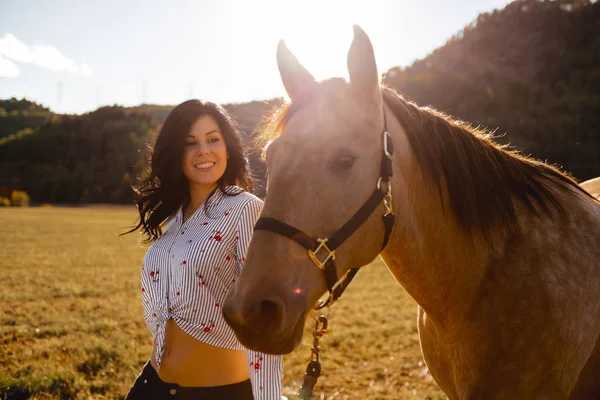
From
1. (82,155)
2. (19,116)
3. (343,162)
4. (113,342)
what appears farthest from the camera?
(19,116)

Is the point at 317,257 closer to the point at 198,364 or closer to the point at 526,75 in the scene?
the point at 198,364

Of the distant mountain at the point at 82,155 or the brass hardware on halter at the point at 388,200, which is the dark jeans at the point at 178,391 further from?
the distant mountain at the point at 82,155

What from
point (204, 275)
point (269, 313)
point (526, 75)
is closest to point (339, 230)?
point (269, 313)

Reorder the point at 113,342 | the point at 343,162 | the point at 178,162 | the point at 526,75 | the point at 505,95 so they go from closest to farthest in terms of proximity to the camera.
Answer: the point at 343,162
the point at 178,162
the point at 113,342
the point at 505,95
the point at 526,75

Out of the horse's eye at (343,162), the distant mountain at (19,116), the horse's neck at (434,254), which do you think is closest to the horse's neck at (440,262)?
the horse's neck at (434,254)

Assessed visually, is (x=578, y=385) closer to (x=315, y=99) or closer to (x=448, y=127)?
(x=448, y=127)

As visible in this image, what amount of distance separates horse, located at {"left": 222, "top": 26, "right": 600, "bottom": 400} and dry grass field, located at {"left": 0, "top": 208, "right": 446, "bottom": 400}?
10.4ft

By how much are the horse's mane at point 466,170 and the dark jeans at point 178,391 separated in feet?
4.45

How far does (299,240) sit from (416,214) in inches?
27.7

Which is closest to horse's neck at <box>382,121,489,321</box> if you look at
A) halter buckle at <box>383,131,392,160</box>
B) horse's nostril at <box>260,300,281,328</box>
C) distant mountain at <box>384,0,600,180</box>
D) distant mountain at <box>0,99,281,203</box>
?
halter buckle at <box>383,131,392,160</box>

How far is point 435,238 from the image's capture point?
1.88 meters

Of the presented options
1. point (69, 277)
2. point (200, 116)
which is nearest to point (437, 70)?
point (69, 277)

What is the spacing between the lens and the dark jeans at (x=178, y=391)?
2.06 meters

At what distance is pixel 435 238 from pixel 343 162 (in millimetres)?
681
